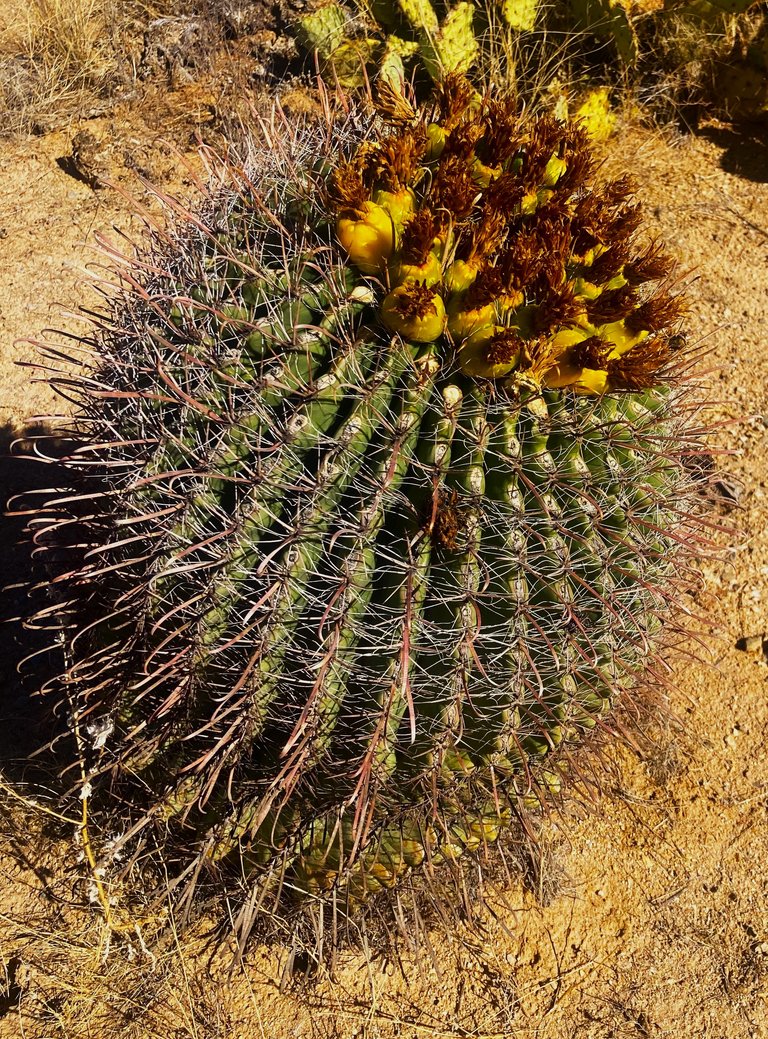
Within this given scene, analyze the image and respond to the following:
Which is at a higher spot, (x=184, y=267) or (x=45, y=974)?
(x=184, y=267)

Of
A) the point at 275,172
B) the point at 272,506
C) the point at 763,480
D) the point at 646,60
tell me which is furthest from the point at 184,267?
the point at 646,60

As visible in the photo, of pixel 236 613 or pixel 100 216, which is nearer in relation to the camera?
pixel 236 613

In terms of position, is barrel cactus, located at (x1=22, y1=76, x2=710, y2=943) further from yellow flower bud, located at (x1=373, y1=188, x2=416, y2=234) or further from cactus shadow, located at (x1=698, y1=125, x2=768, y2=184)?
cactus shadow, located at (x1=698, y1=125, x2=768, y2=184)

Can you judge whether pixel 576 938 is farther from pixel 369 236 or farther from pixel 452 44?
pixel 452 44

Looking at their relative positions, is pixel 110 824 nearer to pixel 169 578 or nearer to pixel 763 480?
pixel 169 578

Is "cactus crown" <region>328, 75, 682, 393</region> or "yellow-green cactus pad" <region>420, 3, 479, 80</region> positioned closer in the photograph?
"cactus crown" <region>328, 75, 682, 393</region>

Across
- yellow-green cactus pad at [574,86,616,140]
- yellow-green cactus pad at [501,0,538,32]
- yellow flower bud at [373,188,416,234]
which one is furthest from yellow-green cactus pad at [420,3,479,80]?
yellow flower bud at [373,188,416,234]

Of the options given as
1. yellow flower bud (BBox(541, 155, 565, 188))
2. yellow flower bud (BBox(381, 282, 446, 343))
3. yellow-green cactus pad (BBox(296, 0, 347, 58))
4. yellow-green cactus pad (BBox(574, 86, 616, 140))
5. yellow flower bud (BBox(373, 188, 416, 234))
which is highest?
yellow flower bud (BBox(541, 155, 565, 188))
